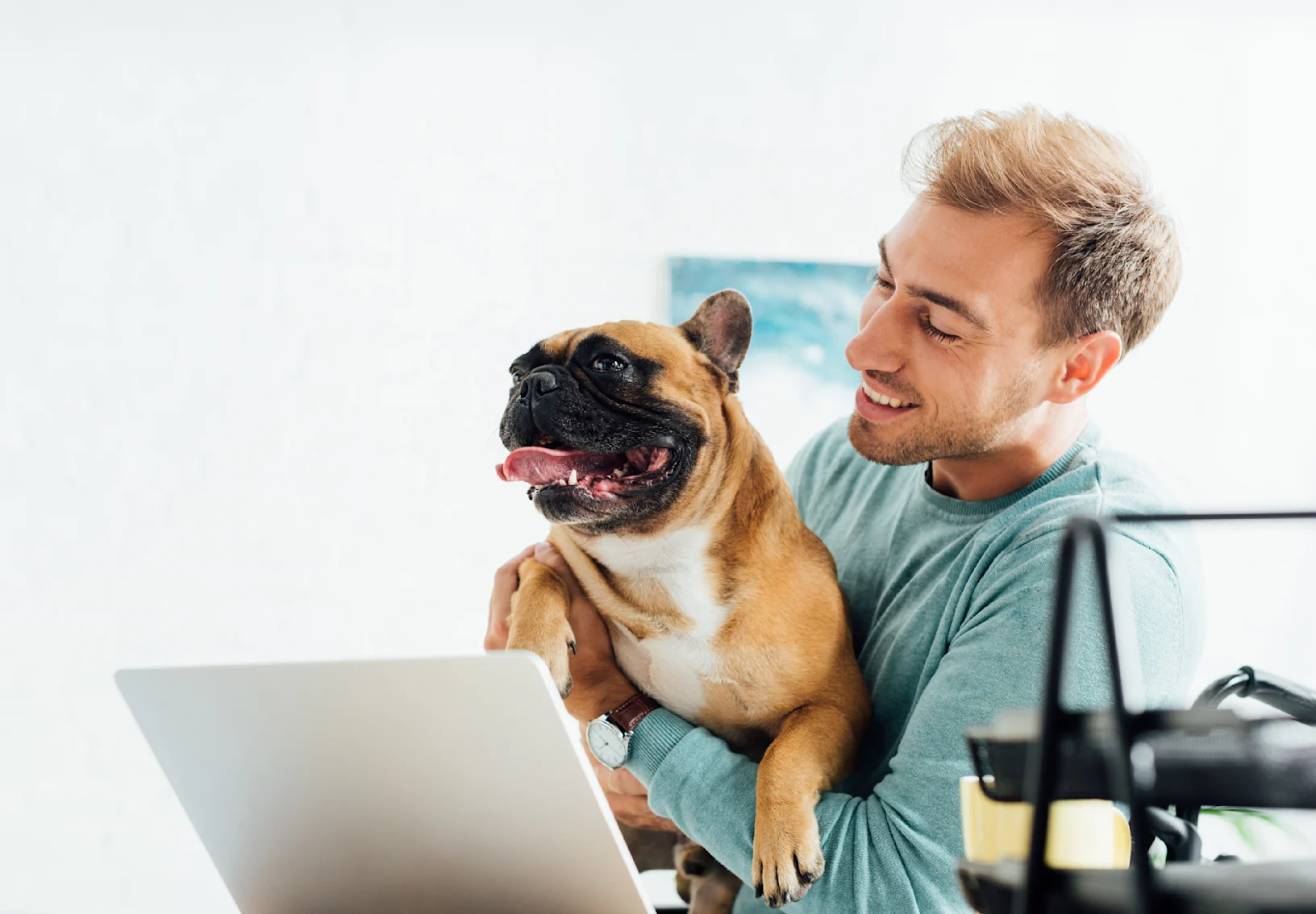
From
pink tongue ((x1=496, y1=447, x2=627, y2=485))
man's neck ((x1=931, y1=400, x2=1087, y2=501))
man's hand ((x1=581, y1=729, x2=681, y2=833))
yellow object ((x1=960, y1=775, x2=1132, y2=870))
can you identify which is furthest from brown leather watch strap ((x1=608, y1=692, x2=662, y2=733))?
yellow object ((x1=960, y1=775, x2=1132, y2=870))

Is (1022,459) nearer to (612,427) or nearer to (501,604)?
(612,427)

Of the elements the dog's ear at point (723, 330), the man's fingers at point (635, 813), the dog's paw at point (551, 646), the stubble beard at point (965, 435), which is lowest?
the man's fingers at point (635, 813)

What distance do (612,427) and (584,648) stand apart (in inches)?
11.8

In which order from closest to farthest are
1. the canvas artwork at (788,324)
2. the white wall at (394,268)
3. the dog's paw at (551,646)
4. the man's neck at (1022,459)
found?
the dog's paw at (551,646) → the man's neck at (1022,459) → the white wall at (394,268) → the canvas artwork at (788,324)

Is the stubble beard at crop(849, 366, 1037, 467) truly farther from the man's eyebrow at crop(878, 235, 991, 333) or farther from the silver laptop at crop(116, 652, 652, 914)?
the silver laptop at crop(116, 652, 652, 914)

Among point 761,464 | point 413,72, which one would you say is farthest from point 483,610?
point 761,464

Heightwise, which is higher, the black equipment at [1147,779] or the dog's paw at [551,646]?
the black equipment at [1147,779]

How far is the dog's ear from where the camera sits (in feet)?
4.90

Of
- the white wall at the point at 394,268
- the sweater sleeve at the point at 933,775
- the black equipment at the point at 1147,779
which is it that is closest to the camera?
the black equipment at the point at 1147,779

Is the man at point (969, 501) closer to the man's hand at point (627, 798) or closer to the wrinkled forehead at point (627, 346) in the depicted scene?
the man's hand at point (627, 798)

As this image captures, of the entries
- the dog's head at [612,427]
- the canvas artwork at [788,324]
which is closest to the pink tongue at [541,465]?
the dog's head at [612,427]

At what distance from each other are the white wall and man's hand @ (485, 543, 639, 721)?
5.07 feet

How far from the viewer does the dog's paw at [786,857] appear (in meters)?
1.12

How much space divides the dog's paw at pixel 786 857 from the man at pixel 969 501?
22mm
